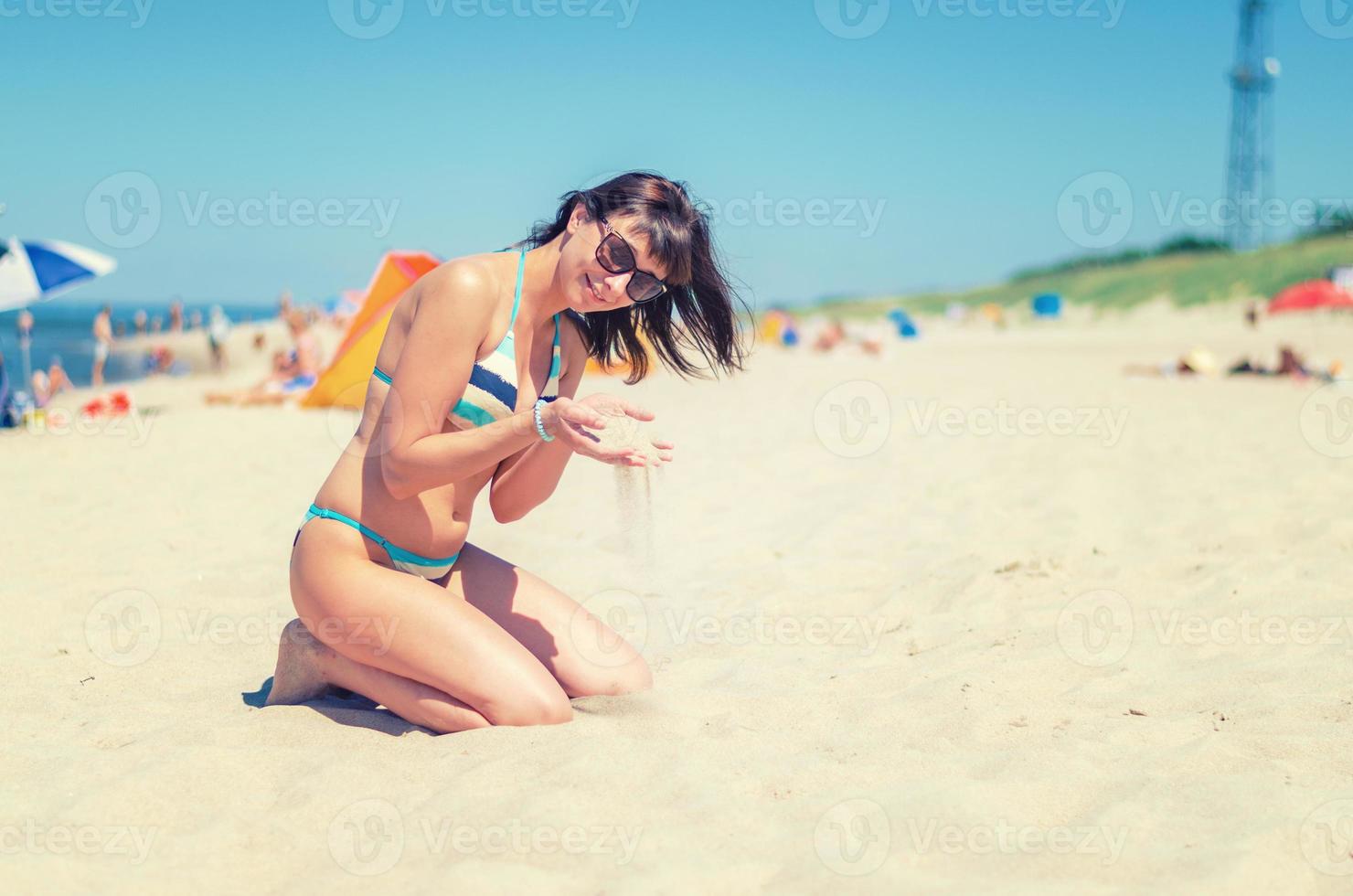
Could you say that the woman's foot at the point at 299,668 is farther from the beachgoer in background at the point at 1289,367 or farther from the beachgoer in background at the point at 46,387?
the beachgoer in background at the point at 1289,367

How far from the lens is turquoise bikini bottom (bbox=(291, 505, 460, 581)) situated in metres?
2.69

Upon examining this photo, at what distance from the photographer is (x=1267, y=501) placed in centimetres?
493

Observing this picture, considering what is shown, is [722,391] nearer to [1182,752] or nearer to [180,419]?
[180,419]

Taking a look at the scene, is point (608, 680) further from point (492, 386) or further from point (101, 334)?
point (101, 334)

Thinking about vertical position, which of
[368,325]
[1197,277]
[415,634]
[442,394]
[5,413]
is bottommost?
[415,634]

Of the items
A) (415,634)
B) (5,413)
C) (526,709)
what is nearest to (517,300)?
(415,634)

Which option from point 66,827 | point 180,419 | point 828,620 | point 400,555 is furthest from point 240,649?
point 180,419

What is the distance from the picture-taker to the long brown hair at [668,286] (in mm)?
2604

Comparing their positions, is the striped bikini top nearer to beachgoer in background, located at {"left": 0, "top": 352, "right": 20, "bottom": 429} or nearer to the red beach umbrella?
beachgoer in background, located at {"left": 0, "top": 352, "right": 20, "bottom": 429}

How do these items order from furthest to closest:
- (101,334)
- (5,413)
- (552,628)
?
1. (101,334)
2. (5,413)
3. (552,628)

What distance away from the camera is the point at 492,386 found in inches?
104

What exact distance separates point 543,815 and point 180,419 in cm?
896

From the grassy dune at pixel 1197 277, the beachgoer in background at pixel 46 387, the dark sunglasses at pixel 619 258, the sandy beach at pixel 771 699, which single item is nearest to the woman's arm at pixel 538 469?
the sandy beach at pixel 771 699

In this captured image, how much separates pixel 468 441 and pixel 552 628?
2.68ft
